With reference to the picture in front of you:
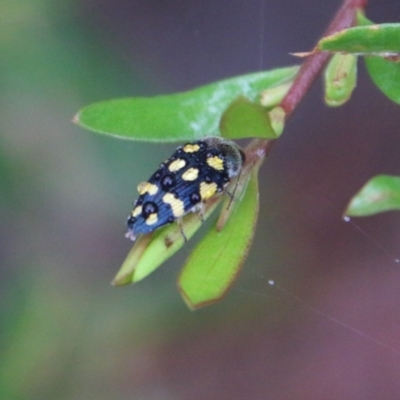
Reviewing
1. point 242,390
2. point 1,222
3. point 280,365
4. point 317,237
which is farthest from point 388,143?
point 1,222

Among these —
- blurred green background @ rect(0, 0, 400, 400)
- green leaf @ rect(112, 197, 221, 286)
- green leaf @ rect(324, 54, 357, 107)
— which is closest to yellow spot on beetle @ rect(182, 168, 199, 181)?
green leaf @ rect(112, 197, 221, 286)

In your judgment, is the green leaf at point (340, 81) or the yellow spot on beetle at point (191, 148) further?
the yellow spot on beetle at point (191, 148)

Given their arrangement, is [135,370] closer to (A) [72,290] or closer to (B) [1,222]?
(A) [72,290]

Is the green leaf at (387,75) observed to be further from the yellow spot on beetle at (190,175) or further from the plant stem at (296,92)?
the yellow spot on beetle at (190,175)

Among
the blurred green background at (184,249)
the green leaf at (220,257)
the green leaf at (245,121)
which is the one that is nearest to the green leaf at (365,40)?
the green leaf at (245,121)

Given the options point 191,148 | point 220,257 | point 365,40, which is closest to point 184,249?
point 191,148

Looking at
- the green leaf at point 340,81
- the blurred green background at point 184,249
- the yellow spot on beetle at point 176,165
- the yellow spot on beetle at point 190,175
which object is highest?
the green leaf at point 340,81
